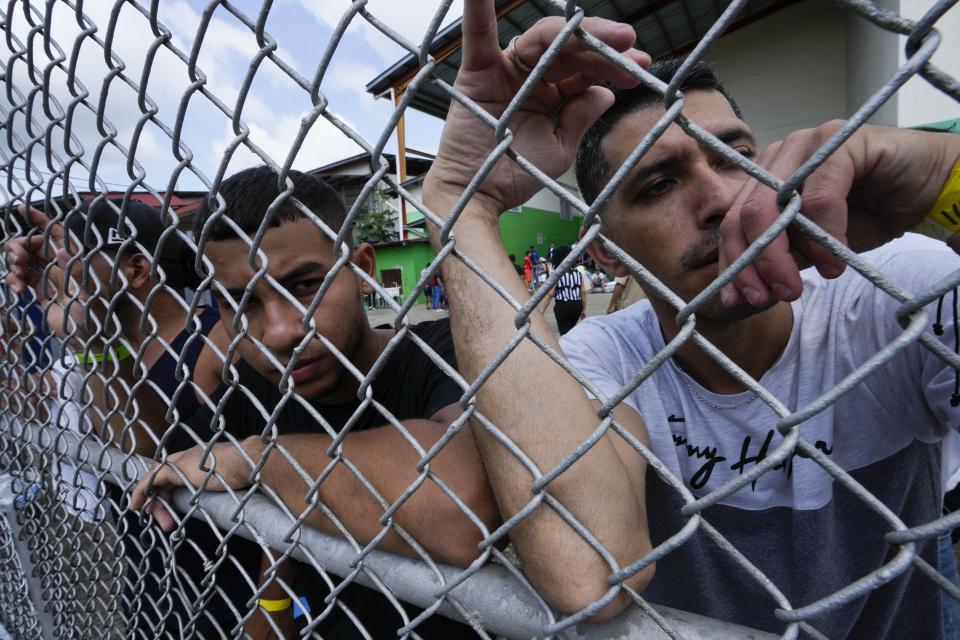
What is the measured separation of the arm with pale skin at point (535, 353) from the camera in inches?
27.9

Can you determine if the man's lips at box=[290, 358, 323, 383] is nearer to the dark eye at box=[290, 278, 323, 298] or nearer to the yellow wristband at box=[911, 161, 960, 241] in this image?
the dark eye at box=[290, 278, 323, 298]

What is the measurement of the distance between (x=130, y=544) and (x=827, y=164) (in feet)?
8.69

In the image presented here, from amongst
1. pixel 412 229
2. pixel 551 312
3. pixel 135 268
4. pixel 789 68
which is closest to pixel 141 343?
pixel 135 268

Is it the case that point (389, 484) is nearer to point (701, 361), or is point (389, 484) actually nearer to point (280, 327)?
point (280, 327)

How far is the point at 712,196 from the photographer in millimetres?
1231

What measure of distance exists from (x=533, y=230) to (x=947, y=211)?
2248 centimetres

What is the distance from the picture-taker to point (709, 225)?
1233 mm

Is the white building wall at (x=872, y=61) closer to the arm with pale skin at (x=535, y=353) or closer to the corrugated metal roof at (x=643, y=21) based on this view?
the corrugated metal roof at (x=643, y=21)

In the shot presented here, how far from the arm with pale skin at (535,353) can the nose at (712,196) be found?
0.49m

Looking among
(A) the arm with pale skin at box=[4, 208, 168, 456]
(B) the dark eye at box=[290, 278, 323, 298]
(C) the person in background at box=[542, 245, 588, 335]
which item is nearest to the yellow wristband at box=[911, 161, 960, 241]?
(B) the dark eye at box=[290, 278, 323, 298]

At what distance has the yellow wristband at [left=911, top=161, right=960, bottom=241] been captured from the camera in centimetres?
70

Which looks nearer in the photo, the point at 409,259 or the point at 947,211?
the point at 947,211

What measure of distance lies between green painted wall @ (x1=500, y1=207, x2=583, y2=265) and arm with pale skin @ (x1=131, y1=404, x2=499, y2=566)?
19.4 meters

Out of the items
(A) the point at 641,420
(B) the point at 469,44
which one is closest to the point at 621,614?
(A) the point at 641,420
